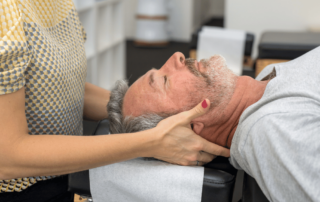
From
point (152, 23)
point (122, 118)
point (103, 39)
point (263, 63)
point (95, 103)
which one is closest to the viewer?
point (122, 118)

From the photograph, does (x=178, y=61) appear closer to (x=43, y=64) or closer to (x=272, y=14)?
(x=43, y=64)

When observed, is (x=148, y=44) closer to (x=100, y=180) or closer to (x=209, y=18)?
(x=209, y=18)

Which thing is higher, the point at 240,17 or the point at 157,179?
the point at 240,17

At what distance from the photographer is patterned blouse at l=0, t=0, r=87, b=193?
2.77 ft

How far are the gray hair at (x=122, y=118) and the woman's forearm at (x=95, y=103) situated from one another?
0.66 ft

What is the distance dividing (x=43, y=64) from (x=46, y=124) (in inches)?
8.1

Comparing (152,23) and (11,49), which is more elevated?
(11,49)

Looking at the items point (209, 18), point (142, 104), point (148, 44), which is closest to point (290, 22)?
point (148, 44)

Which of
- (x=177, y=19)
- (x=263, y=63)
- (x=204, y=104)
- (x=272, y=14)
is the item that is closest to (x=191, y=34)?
(x=263, y=63)

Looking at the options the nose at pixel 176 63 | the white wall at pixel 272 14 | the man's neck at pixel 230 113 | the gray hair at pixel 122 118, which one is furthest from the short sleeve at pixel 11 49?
the white wall at pixel 272 14

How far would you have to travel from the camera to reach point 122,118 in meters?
1.15

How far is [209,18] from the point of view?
754 cm

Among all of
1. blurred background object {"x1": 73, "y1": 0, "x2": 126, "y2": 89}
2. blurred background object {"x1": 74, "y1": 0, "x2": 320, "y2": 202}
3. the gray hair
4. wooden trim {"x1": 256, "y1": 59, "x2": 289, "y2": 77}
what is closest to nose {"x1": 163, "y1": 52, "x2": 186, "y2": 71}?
the gray hair

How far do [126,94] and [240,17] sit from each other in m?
2.75
